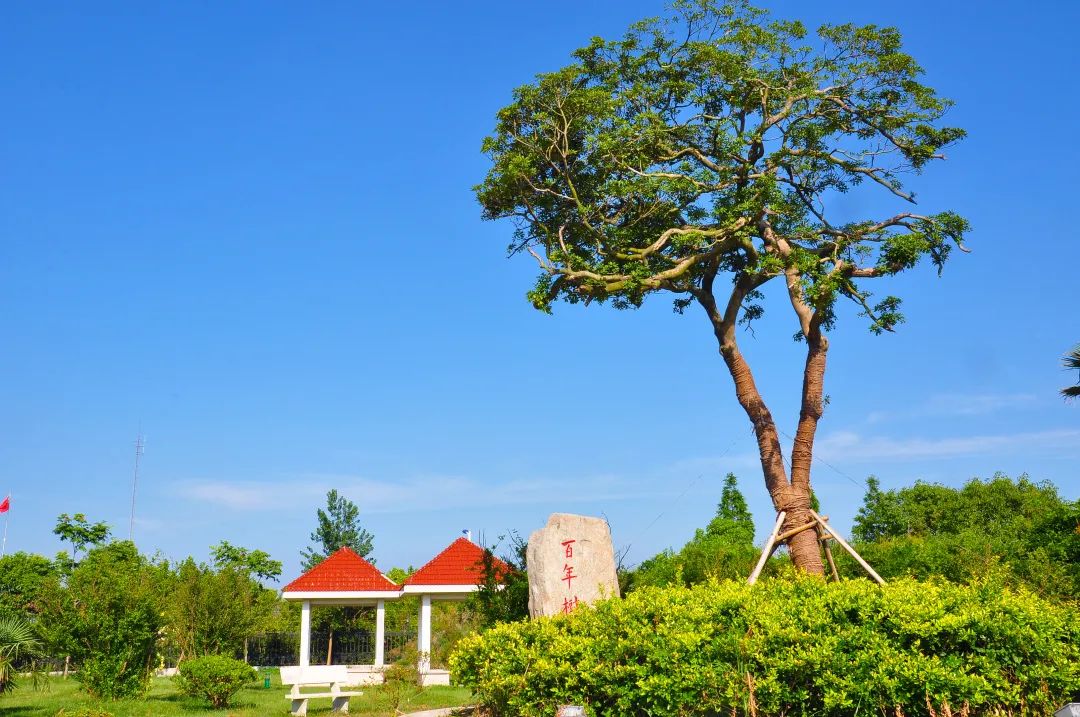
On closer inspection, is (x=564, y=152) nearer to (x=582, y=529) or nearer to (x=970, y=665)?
(x=582, y=529)

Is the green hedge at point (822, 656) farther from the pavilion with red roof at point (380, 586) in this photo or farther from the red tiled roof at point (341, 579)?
the red tiled roof at point (341, 579)

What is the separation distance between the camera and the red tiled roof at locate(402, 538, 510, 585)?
18219 millimetres

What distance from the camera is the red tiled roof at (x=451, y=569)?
717 inches

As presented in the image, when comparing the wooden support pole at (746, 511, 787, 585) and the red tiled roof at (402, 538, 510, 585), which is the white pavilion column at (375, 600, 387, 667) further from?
the wooden support pole at (746, 511, 787, 585)

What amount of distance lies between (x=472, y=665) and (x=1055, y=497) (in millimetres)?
34447

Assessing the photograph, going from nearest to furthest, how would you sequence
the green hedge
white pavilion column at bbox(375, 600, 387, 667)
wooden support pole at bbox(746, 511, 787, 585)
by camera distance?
the green hedge → wooden support pole at bbox(746, 511, 787, 585) → white pavilion column at bbox(375, 600, 387, 667)

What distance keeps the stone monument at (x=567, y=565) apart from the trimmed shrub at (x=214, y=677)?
609 centimetres

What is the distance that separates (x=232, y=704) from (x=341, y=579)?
16.4 ft

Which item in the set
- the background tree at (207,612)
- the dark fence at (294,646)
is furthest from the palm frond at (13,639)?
the dark fence at (294,646)

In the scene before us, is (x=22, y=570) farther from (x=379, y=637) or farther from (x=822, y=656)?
(x=822, y=656)

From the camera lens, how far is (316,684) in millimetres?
12664

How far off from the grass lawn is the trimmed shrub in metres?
0.22

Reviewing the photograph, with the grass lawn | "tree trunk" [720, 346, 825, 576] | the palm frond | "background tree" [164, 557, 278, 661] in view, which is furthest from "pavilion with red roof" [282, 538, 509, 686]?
"tree trunk" [720, 346, 825, 576]

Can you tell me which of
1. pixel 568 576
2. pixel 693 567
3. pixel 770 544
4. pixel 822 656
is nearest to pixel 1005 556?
pixel 693 567
